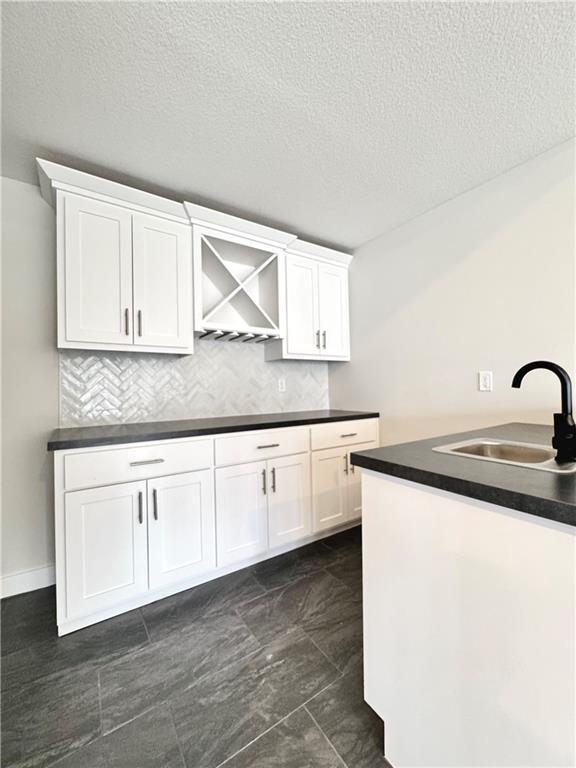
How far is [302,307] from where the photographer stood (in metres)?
2.71

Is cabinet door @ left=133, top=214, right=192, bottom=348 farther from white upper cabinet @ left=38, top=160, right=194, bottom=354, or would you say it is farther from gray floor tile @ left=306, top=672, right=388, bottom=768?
gray floor tile @ left=306, top=672, right=388, bottom=768

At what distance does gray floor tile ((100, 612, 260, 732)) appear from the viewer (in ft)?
3.94

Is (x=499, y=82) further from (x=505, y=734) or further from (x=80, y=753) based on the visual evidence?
(x=80, y=753)

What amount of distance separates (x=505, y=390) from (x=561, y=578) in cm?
152

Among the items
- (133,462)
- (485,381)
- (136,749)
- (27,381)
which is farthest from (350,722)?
(27,381)

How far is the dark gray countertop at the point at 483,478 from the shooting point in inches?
25.9

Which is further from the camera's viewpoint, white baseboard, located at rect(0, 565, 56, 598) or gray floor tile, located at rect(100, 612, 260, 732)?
white baseboard, located at rect(0, 565, 56, 598)

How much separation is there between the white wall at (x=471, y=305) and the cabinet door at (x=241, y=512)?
1217mm

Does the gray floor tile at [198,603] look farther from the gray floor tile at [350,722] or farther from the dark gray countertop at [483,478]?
the dark gray countertop at [483,478]

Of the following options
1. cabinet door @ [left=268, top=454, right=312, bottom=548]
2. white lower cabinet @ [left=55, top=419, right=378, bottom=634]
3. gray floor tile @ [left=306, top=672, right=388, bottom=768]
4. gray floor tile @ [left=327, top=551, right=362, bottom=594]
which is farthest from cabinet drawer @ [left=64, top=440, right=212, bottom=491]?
gray floor tile @ [left=306, top=672, right=388, bottom=768]

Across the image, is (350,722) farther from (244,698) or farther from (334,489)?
(334,489)

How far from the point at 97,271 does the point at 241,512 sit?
1.67 m

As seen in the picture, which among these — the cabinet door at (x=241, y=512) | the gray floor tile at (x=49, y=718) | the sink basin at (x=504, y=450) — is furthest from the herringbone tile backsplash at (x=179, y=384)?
the sink basin at (x=504, y=450)

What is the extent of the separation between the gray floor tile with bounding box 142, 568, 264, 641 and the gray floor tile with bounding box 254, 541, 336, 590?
79 millimetres
